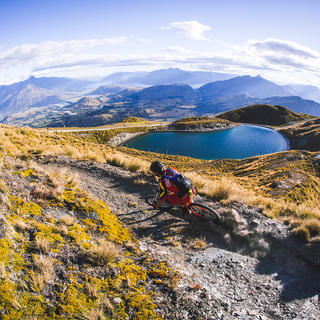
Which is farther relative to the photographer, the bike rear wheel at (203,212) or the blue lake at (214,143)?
the blue lake at (214,143)

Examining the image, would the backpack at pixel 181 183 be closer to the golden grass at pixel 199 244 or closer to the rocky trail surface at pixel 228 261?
the rocky trail surface at pixel 228 261

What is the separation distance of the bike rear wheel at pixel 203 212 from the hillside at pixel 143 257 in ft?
0.99

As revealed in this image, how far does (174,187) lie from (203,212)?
164cm

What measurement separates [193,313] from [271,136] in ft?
376

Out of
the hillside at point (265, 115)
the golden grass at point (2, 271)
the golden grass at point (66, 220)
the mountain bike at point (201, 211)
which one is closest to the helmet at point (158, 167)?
the mountain bike at point (201, 211)

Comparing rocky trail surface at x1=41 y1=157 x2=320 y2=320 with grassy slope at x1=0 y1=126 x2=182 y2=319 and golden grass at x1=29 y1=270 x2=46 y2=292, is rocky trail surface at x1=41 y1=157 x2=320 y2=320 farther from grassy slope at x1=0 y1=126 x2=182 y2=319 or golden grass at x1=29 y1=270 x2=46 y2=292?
golden grass at x1=29 y1=270 x2=46 y2=292

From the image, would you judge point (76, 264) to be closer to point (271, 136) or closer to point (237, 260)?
point (237, 260)

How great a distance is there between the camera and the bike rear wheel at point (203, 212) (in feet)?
24.3

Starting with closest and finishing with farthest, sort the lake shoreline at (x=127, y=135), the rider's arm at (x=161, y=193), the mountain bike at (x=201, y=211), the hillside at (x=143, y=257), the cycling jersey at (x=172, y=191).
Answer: the hillside at (x=143, y=257) < the cycling jersey at (x=172, y=191) < the mountain bike at (x=201, y=211) < the rider's arm at (x=161, y=193) < the lake shoreline at (x=127, y=135)

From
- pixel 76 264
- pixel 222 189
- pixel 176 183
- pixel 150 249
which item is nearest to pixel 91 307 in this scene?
pixel 76 264

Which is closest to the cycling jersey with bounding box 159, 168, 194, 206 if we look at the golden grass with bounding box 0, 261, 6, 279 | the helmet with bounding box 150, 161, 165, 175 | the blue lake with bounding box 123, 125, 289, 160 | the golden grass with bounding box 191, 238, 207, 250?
the helmet with bounding box 150, 161, 165, 175

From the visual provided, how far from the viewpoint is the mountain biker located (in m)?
7.18

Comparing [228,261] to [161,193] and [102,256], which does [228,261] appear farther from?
[102,256]

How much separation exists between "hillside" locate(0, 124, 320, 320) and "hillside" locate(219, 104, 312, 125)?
160 m
